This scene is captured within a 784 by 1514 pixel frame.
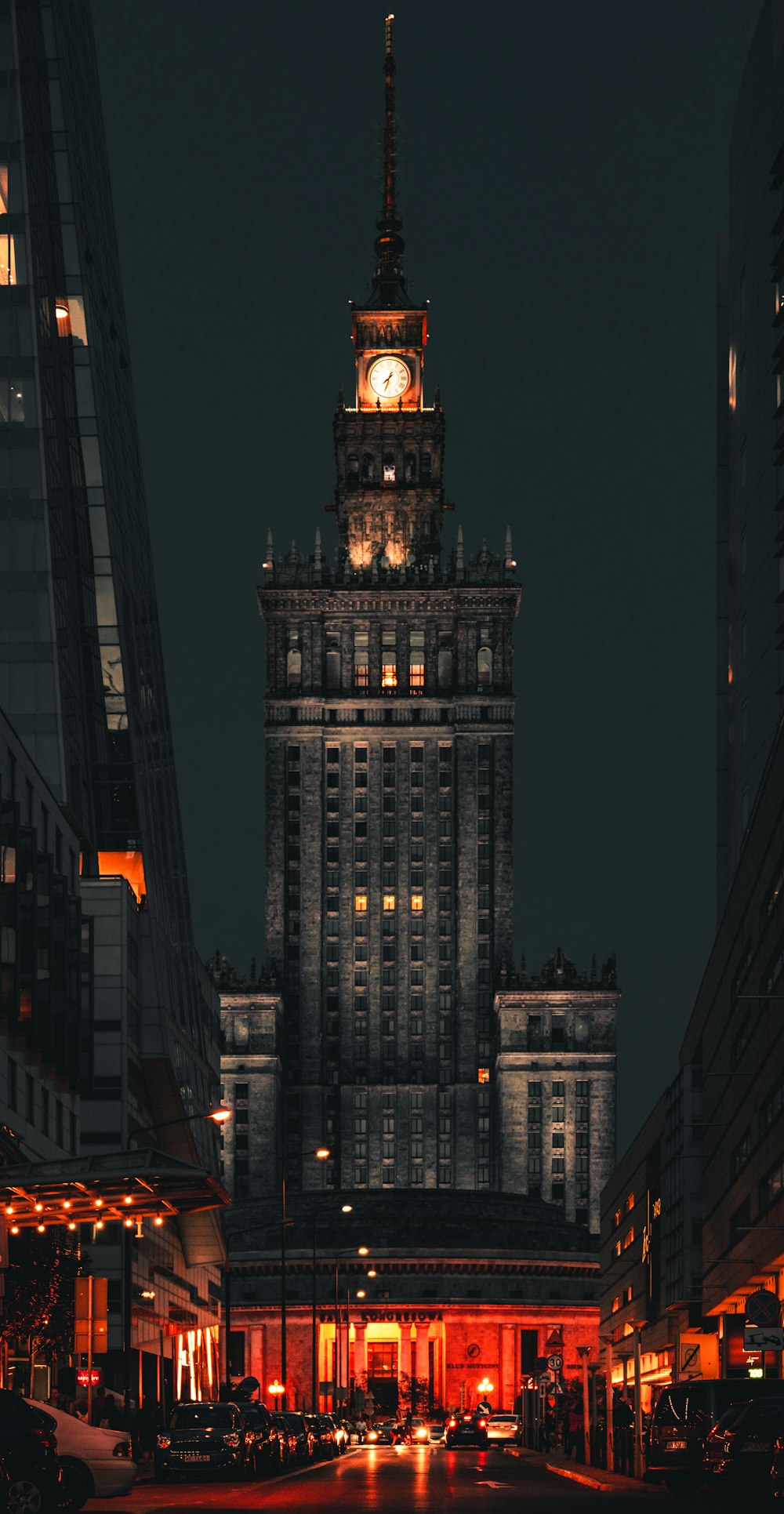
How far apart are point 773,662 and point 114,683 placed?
26844 mm

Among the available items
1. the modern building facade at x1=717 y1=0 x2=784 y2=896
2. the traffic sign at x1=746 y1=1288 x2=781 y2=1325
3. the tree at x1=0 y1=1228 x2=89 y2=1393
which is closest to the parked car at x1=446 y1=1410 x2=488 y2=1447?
the modern building facade at x1=717 y1=0 x2=784 y2=896

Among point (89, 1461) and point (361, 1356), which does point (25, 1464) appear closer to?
point (89, 1461)

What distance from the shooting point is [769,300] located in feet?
309

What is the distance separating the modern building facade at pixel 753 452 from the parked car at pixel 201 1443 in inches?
1717

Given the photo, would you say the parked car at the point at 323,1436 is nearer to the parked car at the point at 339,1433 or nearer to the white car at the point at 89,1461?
the parked car at the point at 339,1433

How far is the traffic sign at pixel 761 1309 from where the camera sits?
4591 cm

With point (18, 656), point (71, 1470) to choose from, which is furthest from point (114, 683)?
point (71, 1470)

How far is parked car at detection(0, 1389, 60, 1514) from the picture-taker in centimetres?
3072

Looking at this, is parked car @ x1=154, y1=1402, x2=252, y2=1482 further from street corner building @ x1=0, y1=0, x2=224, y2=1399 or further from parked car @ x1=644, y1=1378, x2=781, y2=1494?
street corner building @ x1=0, y1=0, x2=224, y2=1399

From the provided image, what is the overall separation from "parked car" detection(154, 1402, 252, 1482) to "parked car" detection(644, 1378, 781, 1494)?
8882 millimetres

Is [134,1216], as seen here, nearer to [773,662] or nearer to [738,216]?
[773,662]

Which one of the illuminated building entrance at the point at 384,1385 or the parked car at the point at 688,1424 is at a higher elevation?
the parked car at the point at 688,1424

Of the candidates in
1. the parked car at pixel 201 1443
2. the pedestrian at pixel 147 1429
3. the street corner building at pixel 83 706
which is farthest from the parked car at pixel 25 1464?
the street corner building at pixel 83 706

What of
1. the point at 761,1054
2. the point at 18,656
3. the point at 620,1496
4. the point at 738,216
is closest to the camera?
the point at 620,1496
